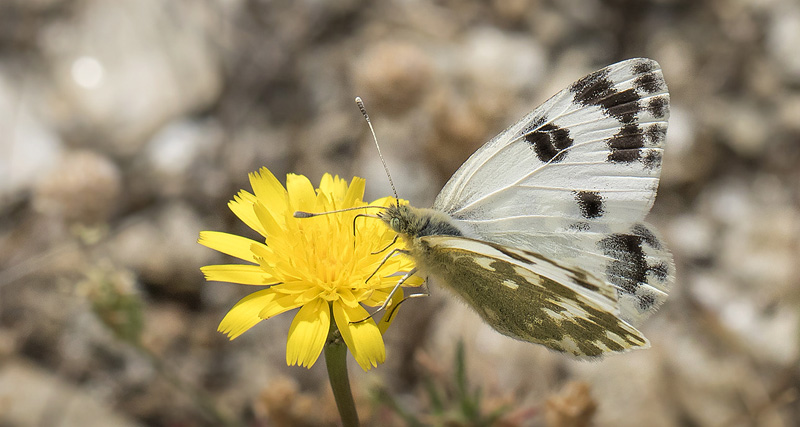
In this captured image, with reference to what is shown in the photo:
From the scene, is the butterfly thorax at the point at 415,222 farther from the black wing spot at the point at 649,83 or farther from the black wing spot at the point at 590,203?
the black wing spot at the point at 649,83

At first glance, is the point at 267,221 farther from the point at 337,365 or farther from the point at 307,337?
the point at 337,365

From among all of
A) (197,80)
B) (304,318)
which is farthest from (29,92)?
(304,318)

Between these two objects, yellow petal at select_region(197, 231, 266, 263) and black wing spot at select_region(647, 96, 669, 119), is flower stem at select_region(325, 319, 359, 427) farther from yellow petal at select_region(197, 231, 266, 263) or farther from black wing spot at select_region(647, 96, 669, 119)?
black wing spot at select_region(647, 96, 669, 119)

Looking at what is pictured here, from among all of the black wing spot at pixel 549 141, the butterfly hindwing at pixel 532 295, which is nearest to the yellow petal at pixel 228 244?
the butterfly hindwing at pixel 532 295

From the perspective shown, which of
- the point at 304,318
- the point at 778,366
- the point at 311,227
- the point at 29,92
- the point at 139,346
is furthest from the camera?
the point at 29,92

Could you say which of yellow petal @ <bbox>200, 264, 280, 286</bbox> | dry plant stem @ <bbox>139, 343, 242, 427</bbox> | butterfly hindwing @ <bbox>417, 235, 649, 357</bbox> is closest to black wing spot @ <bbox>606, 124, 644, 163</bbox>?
butterfly hindwing @ <bbox>417, 235, 649, 357</bbox>

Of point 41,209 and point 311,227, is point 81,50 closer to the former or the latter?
point 41,209

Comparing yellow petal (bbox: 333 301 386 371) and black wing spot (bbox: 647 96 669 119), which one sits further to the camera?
black wing spot (bbox: 647 96 669 119)
